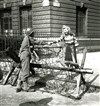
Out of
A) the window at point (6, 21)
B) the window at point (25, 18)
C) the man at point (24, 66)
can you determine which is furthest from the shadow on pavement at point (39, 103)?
the window at point (6, 21)

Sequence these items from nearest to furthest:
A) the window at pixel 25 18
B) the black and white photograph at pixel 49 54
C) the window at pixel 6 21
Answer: the black and white photograph at pixel 49 54
the window at pixel 25 18
the window at pixel 6 21

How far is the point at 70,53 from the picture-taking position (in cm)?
886

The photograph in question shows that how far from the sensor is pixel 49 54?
45.4 feet

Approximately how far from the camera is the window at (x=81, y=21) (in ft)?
62.3

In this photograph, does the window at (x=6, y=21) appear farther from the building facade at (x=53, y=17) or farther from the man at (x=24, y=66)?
the man at (x=24, y=66)

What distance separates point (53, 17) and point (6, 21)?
5089mm

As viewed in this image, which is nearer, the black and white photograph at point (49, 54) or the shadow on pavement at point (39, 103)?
the shadow on pavement at point (39, 103)

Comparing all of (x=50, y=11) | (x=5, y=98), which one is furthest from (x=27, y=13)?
(x=5, y=98)

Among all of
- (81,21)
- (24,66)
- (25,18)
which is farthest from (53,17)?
(24,66)

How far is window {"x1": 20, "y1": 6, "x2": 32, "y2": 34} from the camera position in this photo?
58.3ft

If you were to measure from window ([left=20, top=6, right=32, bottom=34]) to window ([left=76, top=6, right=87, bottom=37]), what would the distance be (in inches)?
146

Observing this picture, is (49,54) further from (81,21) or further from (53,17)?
(81,21)

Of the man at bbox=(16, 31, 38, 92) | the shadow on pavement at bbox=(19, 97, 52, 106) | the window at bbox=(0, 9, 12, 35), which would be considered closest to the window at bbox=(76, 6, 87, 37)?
the window at bbox=(0, 9, 12, 35)

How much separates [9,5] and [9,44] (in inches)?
243
